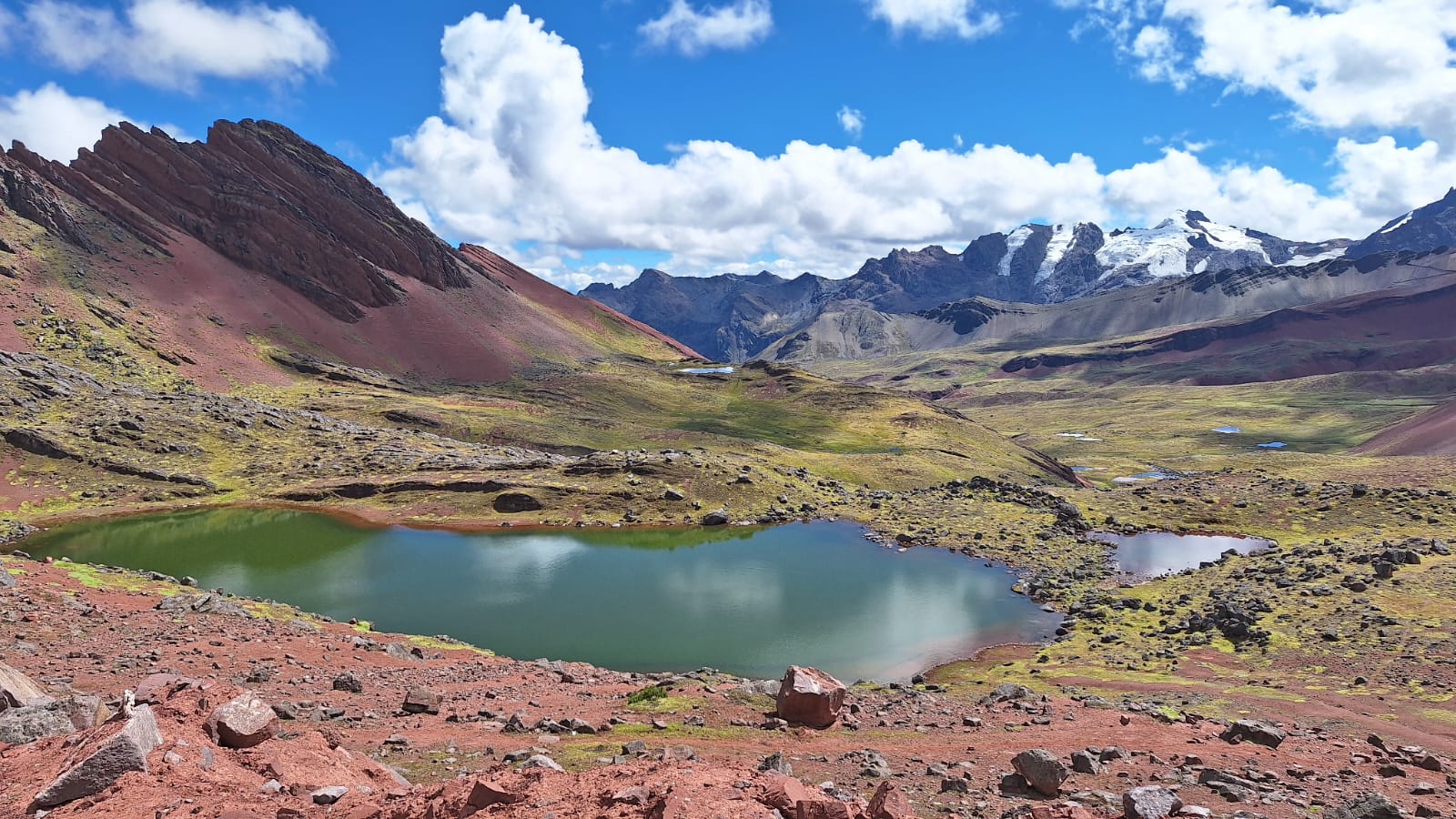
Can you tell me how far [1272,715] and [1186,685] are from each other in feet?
26.2

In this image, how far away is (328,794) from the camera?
1399cm

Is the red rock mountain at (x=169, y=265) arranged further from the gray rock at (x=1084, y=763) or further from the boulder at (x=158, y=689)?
the gray rock at (x=1084, y=763)

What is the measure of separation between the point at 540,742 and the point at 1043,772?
13811mm

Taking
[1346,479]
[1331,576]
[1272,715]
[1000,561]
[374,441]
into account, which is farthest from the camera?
[374,441]

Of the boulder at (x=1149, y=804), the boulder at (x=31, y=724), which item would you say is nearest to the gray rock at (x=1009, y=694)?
the boulder at (x=1149, y=804)

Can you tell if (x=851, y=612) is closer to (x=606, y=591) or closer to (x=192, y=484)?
(x=606, y=591)

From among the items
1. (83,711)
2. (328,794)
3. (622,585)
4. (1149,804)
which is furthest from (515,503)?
(1149,804)

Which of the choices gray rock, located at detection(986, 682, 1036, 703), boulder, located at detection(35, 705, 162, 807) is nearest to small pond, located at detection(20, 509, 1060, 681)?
gray rock, located at detection(986, 682, 1036, 703)

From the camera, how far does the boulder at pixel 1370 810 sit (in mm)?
17328

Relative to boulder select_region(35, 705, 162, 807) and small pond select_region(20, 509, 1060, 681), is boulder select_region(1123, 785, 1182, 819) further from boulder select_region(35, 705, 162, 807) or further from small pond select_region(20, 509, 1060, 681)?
small pond select_region(20, 509, 1060, 681)

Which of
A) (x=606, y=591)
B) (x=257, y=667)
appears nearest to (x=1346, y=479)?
(x=606, y=591)

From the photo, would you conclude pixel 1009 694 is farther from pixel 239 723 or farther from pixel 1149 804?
pixel 239 723

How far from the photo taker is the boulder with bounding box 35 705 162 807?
12609 millimetres

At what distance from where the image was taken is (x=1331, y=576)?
5406 cm
